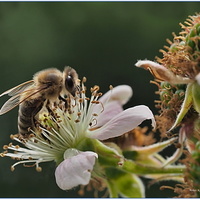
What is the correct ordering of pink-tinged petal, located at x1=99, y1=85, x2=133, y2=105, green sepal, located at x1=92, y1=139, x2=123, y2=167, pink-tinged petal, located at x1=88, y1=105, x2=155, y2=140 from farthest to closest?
pink-tinged petal, located at x1=99, y1=85, x2=133, y2=105, green sepal, located at x1=92, y1=139, x2=123, y2=167, pink-tinged petal, located at x1=88, y1=105, x2=155, y2=140

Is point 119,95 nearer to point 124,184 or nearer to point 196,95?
point 124,184

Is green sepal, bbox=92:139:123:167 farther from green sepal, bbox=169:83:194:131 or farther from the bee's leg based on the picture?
green sepal, bbox=169:83:194:131

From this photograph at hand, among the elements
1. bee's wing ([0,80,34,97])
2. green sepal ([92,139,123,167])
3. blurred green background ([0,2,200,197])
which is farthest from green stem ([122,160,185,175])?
blurred green background ([0,2,200,197])

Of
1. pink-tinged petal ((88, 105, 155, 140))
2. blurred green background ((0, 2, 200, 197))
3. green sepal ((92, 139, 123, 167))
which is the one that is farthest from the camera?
blurred green background ((0, 2, 200, 197))

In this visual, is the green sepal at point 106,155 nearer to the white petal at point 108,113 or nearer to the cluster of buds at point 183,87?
the white petal at point 108,113

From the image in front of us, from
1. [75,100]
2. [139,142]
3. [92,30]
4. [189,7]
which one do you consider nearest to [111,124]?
[75,100]

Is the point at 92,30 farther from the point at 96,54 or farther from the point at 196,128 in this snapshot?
the point at 196,128

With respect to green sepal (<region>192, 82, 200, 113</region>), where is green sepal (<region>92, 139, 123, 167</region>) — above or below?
below
